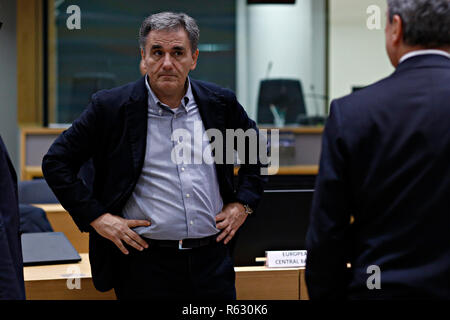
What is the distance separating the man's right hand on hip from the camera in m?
1.59

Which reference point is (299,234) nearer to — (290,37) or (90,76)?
(90,76)

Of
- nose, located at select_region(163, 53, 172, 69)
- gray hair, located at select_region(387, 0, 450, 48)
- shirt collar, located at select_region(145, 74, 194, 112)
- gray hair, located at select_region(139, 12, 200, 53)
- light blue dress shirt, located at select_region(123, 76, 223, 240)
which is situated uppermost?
gray hair, located at select_region(139, 12, 200, 53)

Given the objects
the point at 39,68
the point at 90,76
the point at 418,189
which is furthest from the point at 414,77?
the point at 90,76

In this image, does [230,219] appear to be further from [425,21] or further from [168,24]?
[425,21]

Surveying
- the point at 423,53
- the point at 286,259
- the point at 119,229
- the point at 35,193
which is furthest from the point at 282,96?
the point at 423,53

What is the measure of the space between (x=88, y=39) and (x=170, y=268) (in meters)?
5.55

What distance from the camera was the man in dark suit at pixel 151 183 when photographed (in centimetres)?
161

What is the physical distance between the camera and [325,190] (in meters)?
1.13

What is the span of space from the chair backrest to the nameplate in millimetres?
1810

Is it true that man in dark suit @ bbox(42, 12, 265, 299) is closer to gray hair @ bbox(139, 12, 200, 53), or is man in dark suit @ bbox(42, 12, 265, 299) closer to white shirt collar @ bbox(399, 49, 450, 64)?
gray hair @ bbox(139, 12, 200, 53)

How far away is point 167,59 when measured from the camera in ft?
5.30

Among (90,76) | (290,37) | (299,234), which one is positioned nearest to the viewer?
(299,234)

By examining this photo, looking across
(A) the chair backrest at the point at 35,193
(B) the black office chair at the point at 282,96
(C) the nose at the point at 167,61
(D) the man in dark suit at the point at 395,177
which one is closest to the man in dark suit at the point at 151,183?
(C) the nose at the point at 167,61

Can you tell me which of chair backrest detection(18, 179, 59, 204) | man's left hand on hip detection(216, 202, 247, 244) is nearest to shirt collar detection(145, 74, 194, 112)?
man's left hand on hip detection(216, 202, 247, 244)
